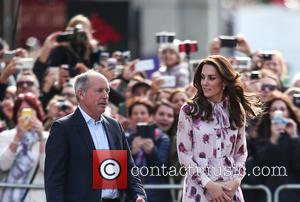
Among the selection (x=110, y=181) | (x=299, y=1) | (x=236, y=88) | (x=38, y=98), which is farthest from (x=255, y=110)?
(x=299, y=1)

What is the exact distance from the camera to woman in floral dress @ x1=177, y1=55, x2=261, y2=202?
1096 centimetres

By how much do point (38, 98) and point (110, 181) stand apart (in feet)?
15.4

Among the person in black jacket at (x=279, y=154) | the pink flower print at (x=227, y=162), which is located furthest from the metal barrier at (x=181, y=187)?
the pink flower print at (x=227, y=162)

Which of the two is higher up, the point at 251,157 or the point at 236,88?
the point at 236,88

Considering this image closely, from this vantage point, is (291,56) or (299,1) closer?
(291,56)

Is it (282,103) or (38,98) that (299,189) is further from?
(38,98)

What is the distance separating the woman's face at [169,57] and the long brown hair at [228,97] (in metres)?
4.93

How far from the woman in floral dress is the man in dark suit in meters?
0.51

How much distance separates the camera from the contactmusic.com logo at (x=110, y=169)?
10703mm

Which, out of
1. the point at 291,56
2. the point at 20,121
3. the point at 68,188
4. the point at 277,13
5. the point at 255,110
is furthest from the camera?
the point at 277,13

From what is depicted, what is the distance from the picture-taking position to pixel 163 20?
33.9m

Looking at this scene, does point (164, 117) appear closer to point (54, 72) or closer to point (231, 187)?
point (54, 72)

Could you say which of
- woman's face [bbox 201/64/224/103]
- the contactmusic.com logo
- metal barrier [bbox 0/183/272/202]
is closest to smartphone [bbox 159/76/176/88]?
metal barrier [bbox 0/183/272/202]

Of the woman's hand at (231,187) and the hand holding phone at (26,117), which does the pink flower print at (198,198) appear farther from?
the hand holding phone at (26,117)
